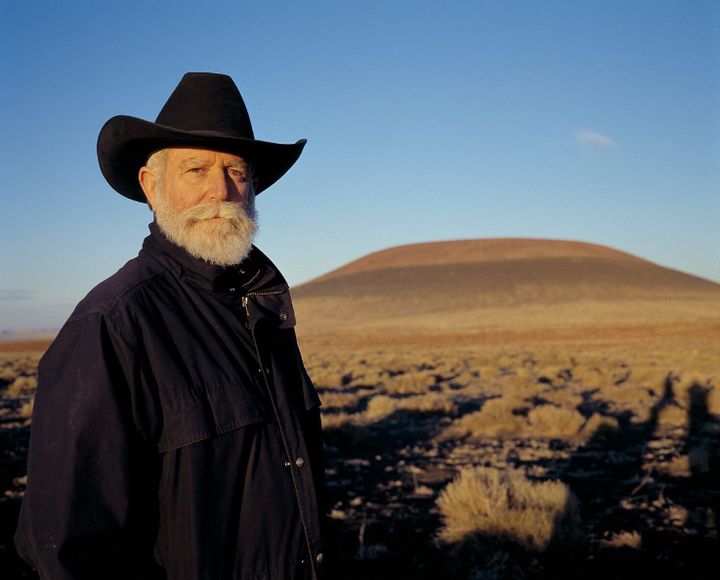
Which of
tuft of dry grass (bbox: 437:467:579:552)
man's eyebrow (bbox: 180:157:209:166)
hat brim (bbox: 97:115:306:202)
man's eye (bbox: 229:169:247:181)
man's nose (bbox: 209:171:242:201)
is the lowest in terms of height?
tuft of dry grass (bbox: 437:467:579:552)

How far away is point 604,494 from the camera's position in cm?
716

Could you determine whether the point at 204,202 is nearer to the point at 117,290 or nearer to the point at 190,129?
the point at 190,129

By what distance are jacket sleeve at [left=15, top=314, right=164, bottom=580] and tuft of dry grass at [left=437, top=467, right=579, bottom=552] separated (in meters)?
4.50

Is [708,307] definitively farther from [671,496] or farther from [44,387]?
[44,387]

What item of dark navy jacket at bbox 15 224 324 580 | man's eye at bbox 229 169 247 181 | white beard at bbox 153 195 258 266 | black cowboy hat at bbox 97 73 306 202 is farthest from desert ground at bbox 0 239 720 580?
black cowboy hat at bbox 97 73 306 202

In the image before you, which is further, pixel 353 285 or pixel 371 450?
pixel 353 285

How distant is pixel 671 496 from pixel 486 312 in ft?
199

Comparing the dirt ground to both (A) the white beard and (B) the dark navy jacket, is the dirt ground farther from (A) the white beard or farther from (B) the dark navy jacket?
(A) the white beard

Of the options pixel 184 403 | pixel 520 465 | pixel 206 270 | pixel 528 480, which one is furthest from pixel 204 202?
pixel 520 465

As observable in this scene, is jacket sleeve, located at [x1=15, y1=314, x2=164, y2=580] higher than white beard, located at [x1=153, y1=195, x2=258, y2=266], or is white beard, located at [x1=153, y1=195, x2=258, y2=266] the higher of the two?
white beard, located at [x1=153, y1=195, x2=258, y2=266]

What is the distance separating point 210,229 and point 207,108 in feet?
1.50

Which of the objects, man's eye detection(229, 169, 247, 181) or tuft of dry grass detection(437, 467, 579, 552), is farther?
tuft of dry grass detection(437, 467, 579, 552)

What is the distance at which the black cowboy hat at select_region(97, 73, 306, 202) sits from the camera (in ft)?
7.36

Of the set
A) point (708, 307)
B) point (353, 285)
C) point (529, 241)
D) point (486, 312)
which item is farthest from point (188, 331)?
point (529, 241)
